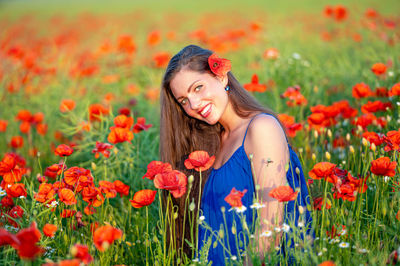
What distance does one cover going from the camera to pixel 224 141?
2.36 meters

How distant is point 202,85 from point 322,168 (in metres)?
0.84

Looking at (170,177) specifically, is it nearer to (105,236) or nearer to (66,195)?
(105,236)

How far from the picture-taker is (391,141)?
175 cm

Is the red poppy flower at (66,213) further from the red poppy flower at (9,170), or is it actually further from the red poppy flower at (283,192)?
the red poppy flower at (283,192)

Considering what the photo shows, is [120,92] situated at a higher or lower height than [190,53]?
lower

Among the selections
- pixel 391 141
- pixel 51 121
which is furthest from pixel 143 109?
pixel 391 141

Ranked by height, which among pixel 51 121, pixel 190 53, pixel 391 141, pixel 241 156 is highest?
pixel 190 53

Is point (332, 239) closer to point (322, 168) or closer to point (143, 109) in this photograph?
point (322, 168)

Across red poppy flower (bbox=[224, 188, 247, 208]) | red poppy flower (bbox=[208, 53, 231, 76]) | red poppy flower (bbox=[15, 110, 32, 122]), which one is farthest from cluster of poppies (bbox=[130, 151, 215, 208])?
red poppy flower (bbox=[15, 110, 32, 122])

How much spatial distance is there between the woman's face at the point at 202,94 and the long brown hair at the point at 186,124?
0.05 meters

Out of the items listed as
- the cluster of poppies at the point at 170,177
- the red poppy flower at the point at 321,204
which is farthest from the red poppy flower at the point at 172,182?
the red poppy flower at the point at 321,204

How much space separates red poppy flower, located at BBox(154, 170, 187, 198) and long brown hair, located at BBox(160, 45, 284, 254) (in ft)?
2.31

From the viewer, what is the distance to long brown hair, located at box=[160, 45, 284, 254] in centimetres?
224

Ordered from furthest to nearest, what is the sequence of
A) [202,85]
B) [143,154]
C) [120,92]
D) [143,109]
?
[120,92], [143,109], [143,154], [202,85]
